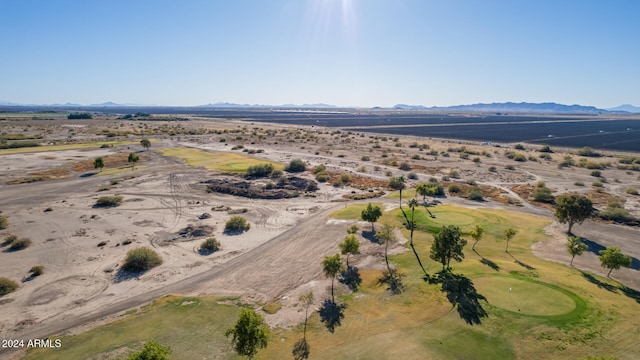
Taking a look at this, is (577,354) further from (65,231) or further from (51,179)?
(51,179)

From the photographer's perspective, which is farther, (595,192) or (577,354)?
Answer: (595,192)

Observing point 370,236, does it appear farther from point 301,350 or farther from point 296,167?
point 296,167

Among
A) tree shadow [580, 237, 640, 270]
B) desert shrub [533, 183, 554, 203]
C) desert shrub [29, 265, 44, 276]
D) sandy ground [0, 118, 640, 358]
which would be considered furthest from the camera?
desert shrub [533, 183, 554, 203]

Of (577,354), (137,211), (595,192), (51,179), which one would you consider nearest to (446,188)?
(595,192)

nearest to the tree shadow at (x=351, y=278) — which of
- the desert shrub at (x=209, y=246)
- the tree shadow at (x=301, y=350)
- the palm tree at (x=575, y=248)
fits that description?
the tree shadow at (x=301, y=350)

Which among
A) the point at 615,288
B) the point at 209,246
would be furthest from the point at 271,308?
the point at 615,288

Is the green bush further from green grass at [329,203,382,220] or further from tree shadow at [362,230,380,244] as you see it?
green grass at [329,203,382,220]

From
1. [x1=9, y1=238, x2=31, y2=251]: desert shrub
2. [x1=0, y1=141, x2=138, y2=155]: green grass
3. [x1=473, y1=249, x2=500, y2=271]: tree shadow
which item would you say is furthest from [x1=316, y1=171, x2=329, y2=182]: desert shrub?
[x1=0, y1=141, x2=138, y2=155]: green grass
